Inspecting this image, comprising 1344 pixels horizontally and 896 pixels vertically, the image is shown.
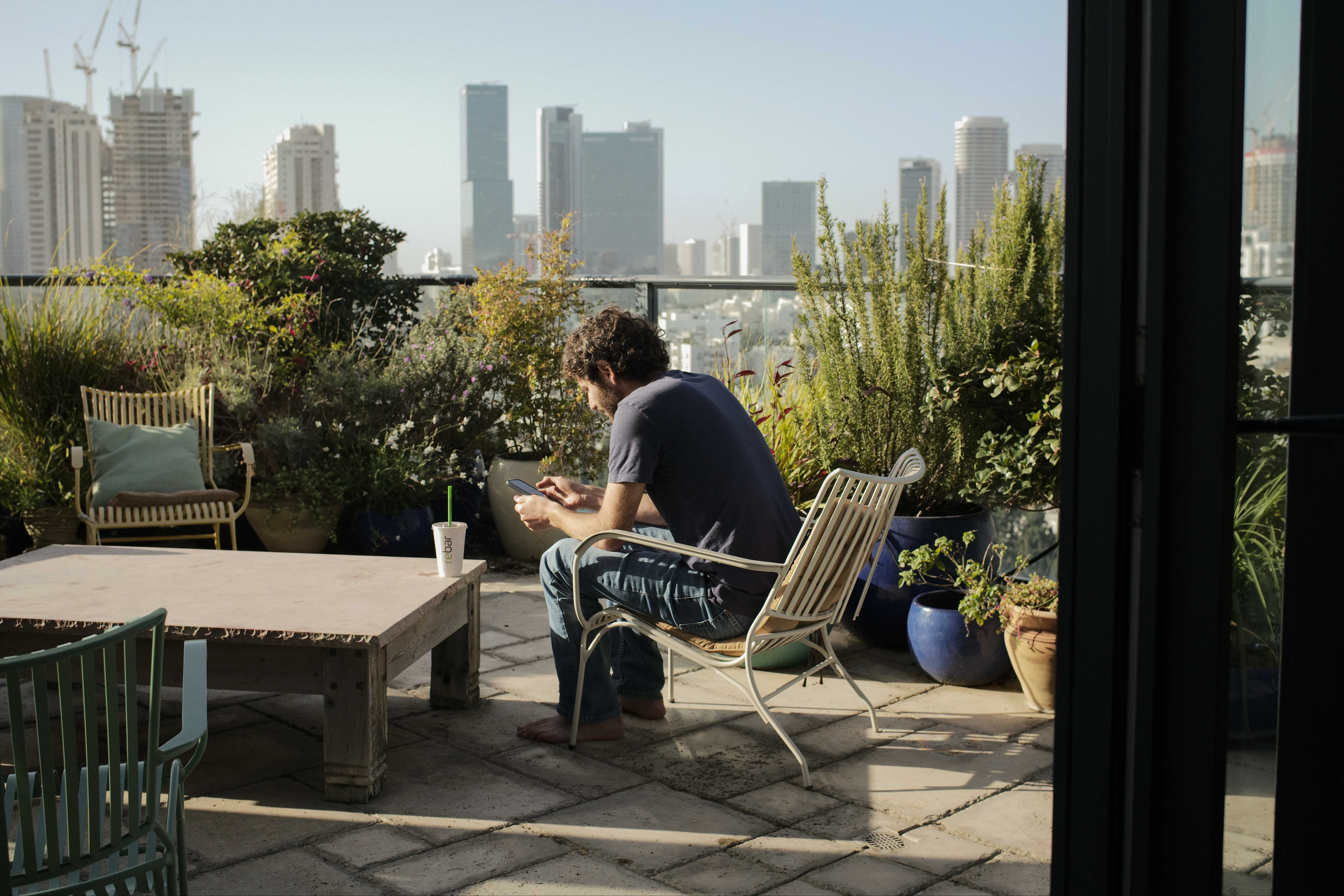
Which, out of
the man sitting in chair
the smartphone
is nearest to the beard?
the man sitting in chair

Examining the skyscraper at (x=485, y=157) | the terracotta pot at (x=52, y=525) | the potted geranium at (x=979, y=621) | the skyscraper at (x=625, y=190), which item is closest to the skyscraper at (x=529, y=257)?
the terracotta pot at (x=52, y=525)

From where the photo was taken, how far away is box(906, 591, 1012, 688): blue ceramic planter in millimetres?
3533

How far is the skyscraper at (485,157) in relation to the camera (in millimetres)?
113438

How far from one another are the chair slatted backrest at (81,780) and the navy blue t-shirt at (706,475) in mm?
1363

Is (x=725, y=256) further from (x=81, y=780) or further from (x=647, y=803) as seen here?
(x=81, y=780)

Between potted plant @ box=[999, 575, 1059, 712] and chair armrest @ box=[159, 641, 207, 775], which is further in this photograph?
potted plant @ box=[999, 575, 1059, 712]

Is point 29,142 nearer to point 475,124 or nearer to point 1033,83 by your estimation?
point 1033,83

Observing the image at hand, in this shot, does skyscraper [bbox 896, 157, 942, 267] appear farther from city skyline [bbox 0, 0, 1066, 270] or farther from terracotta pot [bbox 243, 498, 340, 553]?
terracotta pot [bbox 243, 498, 340, 553]

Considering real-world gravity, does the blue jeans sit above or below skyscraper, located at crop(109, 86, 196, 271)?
below

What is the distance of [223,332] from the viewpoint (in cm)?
598

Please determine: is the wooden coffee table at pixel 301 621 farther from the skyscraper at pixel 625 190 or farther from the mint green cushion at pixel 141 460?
the skyscraper at pixel 625 190

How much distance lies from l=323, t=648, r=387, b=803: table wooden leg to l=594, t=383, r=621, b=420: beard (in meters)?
0.90

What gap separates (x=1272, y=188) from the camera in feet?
4.04

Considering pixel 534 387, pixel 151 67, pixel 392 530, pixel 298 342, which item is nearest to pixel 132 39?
pixel 151 67
